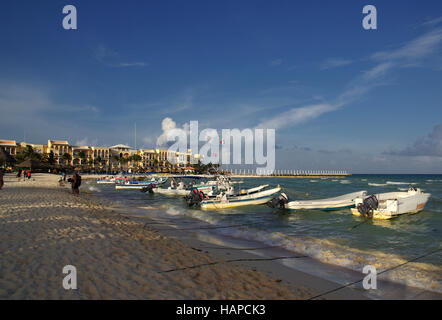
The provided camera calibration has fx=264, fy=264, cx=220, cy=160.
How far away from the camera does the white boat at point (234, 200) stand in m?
21.7

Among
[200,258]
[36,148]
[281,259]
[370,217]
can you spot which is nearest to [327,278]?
[281,259]

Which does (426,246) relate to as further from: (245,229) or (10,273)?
(10,273)

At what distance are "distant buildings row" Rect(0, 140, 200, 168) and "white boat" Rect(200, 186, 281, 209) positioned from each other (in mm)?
100480

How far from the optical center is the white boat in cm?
2166

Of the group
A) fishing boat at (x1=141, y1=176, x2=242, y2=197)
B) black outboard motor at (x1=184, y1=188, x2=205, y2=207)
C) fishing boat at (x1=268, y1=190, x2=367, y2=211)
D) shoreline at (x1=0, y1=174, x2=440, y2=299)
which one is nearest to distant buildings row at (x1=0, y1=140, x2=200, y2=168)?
fishing boat at (x1=141, y1=176, x2=242, y2=197)

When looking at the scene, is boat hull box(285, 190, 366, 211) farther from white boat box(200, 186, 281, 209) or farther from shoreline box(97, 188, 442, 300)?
shoreline box(97, 188, 442, 300)

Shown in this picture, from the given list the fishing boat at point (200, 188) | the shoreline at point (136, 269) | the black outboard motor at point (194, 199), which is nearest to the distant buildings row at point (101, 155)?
the fishing boat at point (200, 188)

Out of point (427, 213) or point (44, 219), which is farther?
point (427, 213)

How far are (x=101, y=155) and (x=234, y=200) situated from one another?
11993 cm

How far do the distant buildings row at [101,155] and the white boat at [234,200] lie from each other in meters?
100

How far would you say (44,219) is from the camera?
10.8 meters

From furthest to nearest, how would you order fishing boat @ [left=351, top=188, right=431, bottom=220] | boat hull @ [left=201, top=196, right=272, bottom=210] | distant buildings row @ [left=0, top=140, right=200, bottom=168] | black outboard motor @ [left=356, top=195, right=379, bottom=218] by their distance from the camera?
distant buildings row @ [left=0, top=140, right=200, bottom=168]
boat hull @ [left=201, top=196, right=272, bottom=210]
black outboard motor @ [left=356, top=195, right=379, bottom=218]
fishing boat @ [left=351, top=188, right=431, bottom=220]

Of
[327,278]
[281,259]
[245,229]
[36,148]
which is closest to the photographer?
[327,278]

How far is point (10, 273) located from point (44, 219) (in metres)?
6.35
